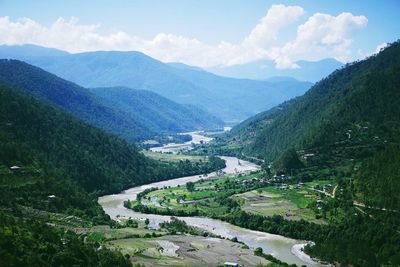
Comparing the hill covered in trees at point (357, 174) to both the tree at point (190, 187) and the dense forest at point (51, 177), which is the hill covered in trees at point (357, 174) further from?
the dense forest at point (51, 177)

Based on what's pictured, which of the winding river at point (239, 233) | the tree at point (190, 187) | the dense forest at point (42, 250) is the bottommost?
the winding river at point (239, 233)

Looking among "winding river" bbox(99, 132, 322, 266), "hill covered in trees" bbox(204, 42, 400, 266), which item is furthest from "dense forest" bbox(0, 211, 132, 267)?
"hill covered in trees" bbox(204, 42, 400, 266)

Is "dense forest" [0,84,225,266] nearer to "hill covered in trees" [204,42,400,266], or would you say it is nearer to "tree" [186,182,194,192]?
"tree" [186,182,194,192]

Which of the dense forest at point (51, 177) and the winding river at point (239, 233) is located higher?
the dense forest at point (51, 177)

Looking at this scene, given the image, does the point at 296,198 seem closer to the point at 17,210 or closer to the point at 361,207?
the point at 361,207

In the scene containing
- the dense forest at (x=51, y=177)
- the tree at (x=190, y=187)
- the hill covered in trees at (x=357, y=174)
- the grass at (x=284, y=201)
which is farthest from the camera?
the tree at (x=190, y=187)

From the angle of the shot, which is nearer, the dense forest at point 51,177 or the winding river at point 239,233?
the dense forest at point 51,177

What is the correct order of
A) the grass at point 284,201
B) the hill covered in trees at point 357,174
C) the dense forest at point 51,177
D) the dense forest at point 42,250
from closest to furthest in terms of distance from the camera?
1. the dense forest at point 42,250
2. the dense forest at point 51,177
3. the hill covered in trees at point 357,174
4. the grass at point 284,201

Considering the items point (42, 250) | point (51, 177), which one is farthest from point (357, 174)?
point (42, 250)

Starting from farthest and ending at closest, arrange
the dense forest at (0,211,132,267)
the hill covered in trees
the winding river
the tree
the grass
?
the tree → the grass → the winding river → the hill covered in trees → the dense forest at (0,211,132,267)

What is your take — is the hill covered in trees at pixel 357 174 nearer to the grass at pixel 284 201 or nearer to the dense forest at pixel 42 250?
the grass at pixel 284 201

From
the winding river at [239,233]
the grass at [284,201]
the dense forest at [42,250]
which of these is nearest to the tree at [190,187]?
the winding river at [239,233]

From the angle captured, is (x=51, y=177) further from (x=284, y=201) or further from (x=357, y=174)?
(x=357, y=174)

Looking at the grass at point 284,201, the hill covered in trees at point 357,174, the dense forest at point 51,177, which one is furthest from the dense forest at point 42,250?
the grass at point 284,201
